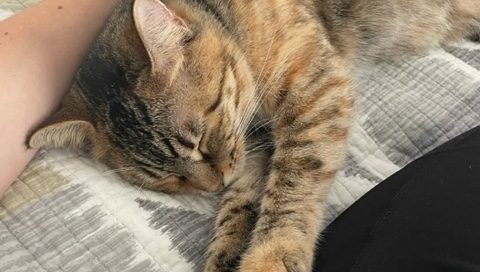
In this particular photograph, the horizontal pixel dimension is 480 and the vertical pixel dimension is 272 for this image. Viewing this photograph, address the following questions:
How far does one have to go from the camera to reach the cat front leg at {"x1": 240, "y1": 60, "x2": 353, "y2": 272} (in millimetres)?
1045

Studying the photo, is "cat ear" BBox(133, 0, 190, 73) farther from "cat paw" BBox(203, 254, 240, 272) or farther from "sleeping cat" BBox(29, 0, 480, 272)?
"cat paw" BBox(203, 254, 240, 272)

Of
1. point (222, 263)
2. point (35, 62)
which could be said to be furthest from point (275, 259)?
point (35, 62)

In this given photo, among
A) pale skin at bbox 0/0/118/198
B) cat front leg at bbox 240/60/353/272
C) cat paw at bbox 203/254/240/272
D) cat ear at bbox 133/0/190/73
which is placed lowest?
cat paw at bbox 203/254/240/272

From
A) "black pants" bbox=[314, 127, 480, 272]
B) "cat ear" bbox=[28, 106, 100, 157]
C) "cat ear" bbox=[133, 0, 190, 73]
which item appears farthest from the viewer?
"cat ear" bbox=[28, 106, 100, 157]

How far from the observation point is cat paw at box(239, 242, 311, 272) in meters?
1.02

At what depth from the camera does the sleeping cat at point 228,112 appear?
1.08 meters

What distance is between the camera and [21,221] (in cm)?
104

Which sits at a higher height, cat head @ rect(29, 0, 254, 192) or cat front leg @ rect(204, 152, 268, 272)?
cat head @ rect(29, 0, 254, 192)

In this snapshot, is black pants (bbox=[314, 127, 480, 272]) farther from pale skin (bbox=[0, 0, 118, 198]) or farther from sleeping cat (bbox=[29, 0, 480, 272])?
pale skin (bbox=[0, 0, 118, 198])

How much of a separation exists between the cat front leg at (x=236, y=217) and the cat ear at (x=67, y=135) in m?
0.29

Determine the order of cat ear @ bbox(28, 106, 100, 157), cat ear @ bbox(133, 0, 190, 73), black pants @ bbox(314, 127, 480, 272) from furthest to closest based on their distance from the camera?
cat ear @ bbox(28, 106, 100, 157), cat ear @ bbox(133, 0, 190, 73), black pants @ bbox(314, 127, 480, 272)

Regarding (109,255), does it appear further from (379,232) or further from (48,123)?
(379,232)

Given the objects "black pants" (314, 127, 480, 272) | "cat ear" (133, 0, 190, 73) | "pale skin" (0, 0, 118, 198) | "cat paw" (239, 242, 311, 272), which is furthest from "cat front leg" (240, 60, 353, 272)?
"pale skin" (0, 0, 118, 198)

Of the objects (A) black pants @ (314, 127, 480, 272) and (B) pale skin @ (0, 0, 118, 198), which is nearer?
(A) black pants @ (314, 127, 480, 272)
